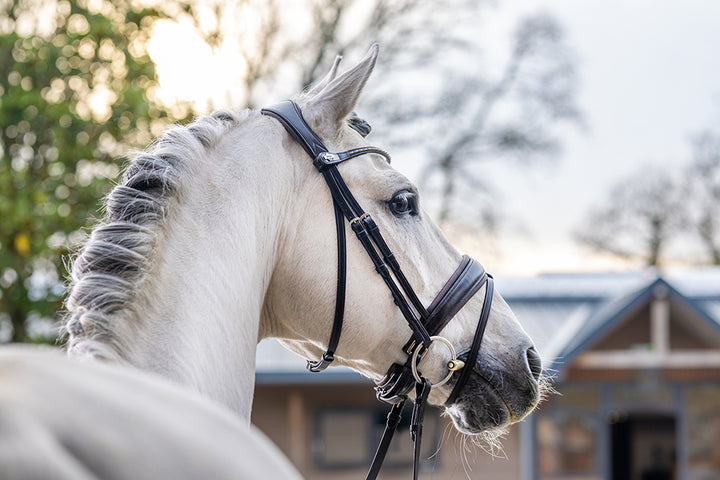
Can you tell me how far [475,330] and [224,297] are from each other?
0.77 metres

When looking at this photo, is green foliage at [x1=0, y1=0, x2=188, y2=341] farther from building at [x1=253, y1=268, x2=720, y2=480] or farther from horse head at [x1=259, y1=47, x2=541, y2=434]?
horse head at [x1=259, y1=47, x2=541, y2=434]

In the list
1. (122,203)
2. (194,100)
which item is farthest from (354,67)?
(194,100)

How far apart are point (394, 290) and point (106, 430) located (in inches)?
50.9

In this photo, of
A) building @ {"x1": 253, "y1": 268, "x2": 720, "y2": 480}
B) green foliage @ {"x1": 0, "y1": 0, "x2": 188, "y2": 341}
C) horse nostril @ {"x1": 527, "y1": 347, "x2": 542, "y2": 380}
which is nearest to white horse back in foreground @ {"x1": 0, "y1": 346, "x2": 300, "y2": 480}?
horse nostril @ {"x1": 527, "y1": 347, "x2": 542, "y2": 380}

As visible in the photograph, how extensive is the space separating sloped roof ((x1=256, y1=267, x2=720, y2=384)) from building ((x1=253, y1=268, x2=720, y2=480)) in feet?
0.14

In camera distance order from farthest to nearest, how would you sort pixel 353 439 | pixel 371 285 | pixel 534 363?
pixel 353 439
pixel 534 363
pixel 371 285

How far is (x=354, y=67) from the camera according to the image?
1.95 metres

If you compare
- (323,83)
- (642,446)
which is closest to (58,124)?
(323,83)

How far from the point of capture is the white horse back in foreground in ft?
2.25

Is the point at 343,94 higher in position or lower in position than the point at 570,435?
higher

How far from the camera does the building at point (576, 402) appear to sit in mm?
13922

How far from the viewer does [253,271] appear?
1.83 m

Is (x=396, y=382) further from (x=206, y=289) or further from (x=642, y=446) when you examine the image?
(x=642, y=446)

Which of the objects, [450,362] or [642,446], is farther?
[642,446]
